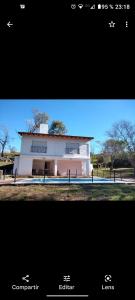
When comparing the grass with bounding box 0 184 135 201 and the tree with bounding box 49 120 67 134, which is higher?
the tree with bounding box 49 120 67 134

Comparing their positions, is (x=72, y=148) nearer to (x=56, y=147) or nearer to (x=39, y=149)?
(x=56, y=147)

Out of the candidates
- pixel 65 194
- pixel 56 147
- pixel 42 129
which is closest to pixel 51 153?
pixel 56 147

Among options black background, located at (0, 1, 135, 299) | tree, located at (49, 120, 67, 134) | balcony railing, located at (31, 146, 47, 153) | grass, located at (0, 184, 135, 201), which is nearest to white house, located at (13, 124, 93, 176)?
balcony railing, located at (31, 146, 47, 153)

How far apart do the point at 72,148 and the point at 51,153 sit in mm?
1070

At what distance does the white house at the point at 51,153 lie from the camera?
7.69 meters

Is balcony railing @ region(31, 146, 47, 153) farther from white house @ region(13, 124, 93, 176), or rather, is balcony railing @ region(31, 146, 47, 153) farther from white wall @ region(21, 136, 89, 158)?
white wall @ region(21, 136, 89, 158)

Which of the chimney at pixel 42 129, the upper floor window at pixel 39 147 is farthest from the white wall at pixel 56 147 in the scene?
the chimney at pixel 42 129

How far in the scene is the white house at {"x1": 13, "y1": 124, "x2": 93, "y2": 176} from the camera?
303 inches
